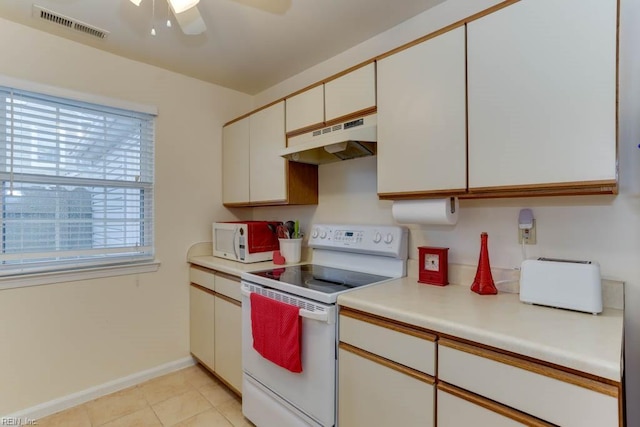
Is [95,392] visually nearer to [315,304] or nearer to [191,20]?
[315,304]

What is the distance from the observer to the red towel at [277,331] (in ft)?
5.07

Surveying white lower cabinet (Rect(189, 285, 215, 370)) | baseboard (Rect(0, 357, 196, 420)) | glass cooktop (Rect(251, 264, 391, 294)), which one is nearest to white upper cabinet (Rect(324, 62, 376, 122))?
glass cooktop (Rect(251, 264, 391, 294))

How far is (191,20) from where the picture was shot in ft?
4.79

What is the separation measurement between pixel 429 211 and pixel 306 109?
104cm

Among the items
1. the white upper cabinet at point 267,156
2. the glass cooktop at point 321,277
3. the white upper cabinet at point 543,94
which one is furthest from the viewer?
the white upper cabinet at point 267,156

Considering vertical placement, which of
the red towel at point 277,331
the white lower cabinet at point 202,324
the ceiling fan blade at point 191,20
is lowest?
the white lower cabinet at point 202,324

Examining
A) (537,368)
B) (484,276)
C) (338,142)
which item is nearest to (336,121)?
(338,142)

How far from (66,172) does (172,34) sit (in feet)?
3.75

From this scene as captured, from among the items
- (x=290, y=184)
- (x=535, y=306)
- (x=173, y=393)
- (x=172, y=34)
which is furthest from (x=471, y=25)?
(x=173, y=393)

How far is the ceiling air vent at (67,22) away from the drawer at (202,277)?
1721mm

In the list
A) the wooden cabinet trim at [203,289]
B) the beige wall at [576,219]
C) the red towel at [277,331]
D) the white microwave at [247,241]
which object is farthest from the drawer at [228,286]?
the beige wall at [576,219]

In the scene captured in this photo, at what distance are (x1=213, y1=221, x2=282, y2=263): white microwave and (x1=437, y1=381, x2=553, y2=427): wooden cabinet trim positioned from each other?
5.24 feet

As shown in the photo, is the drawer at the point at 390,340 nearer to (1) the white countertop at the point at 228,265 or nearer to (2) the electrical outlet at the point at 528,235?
(2) the electrical outlet at the point at 528,235

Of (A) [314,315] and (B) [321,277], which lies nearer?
(A) [314,315]
